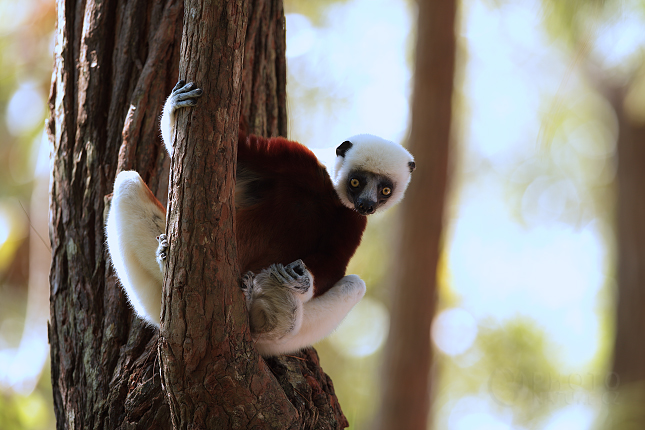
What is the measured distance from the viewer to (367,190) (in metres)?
3.61

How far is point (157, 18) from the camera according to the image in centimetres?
368

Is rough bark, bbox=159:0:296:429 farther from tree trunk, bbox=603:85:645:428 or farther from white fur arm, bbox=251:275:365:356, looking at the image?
tree trunk, bbox=603:85:645:428

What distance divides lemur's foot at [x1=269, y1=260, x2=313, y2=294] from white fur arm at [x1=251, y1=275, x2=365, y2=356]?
23 centimetres

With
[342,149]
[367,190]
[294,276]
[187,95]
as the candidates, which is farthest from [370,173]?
[187,95]

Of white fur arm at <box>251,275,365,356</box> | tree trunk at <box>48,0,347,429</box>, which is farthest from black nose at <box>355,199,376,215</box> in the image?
tree trunk at <box>48,0,347,429</box>

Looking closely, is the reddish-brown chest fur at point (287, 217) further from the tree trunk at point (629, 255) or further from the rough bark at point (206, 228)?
the tree trunk at point (629, 255)

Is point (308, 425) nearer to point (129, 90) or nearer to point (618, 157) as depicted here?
point (129, 90)

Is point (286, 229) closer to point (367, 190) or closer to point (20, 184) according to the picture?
point (367, 190)

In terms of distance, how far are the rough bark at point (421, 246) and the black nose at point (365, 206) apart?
330 centimetres

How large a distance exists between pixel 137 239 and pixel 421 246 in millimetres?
4424

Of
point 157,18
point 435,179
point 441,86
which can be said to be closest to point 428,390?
point 435,179

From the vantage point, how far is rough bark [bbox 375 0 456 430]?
257 inches

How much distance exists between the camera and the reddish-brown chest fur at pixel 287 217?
130 inches

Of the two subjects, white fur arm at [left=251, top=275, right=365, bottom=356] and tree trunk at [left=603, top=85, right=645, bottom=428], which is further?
tree trunk at [left=603, top=85, right=645, bottom=428]
